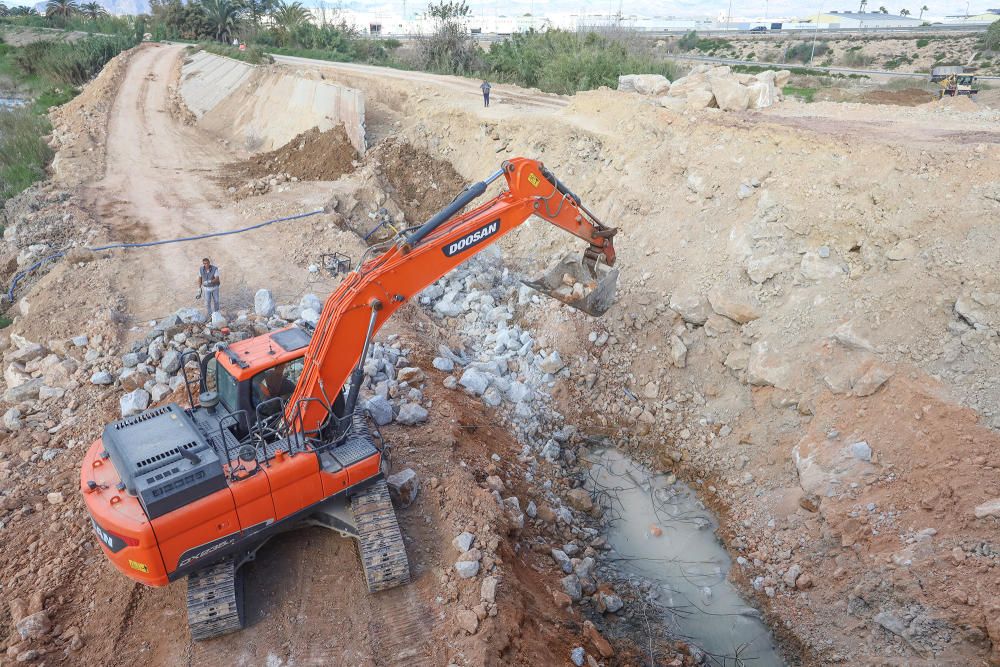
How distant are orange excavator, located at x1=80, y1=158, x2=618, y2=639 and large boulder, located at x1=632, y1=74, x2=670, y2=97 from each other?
11.1 meters

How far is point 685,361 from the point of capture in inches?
426

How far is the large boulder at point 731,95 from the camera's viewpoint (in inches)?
575

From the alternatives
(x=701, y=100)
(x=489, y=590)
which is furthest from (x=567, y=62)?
(x=489, y=590)

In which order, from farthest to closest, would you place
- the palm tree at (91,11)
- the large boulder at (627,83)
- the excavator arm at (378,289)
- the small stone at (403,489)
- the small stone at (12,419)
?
the palm tree at (91,11) < the large boulder at (627,83) < the small stone at (12,419) < the small stone at (403,489) < the excavator arm at (378,289)

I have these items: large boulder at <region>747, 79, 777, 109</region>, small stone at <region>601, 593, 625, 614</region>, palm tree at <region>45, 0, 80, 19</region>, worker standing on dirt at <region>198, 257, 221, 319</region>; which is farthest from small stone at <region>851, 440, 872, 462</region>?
palm tree at <region>45, 0, 80, 19</region>

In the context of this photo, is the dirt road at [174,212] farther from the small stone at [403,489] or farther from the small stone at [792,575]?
the small stone at [792,575]

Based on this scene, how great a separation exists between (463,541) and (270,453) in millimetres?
2267

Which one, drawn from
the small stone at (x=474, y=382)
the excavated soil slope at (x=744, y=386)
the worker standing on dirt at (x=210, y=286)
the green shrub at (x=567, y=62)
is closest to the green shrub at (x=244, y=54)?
the green shrub at (x=567, y=62)

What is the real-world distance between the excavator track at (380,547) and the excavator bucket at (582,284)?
3.98 m

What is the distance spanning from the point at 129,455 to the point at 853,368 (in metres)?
8.89

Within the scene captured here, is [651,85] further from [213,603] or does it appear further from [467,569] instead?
[213,603]

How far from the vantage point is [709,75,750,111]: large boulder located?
47.9 feet

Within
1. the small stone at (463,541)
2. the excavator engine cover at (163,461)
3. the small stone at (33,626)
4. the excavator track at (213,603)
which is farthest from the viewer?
the small stone at (463,541)

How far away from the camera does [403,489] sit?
7.47m
